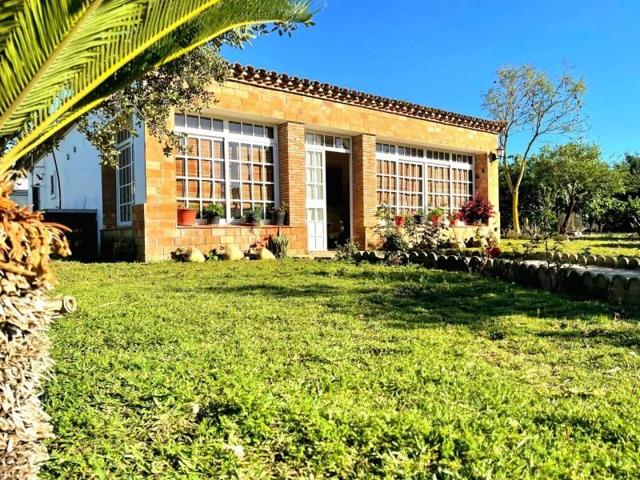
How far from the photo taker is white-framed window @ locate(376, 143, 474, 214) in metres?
15.7

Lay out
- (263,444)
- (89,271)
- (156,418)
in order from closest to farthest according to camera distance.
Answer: (263,444), (156,418), (89,271)

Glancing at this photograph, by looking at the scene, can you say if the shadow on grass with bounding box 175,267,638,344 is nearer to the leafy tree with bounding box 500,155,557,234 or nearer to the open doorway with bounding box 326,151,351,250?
the open doorway with bounding box 326,151,351,250

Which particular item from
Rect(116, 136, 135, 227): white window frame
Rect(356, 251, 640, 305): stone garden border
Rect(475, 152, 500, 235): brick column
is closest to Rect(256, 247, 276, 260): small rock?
Rect(116, 136, 135, 227): white window frame

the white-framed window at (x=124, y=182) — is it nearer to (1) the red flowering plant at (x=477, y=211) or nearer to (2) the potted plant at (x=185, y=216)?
(2) the potted plant at (x=185, y=216)

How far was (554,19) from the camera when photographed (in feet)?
44.8

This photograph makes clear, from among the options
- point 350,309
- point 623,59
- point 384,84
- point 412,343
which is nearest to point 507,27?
point 384,84

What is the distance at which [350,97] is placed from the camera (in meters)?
13.9

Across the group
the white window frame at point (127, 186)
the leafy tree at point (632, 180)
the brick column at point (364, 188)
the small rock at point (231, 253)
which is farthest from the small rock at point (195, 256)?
the leafy tree at point (632, 180)

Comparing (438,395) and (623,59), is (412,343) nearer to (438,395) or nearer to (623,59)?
(438,395)

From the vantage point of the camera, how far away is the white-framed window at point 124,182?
1184cm

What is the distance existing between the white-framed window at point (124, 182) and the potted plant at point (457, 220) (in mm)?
10363

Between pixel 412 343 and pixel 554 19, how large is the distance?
13.2 m

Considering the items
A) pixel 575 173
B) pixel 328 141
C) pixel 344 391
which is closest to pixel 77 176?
pixel 328 141

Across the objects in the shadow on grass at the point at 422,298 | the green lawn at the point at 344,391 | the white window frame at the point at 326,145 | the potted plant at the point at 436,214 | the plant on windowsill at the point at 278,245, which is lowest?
the green lawn at the point at 344,391
